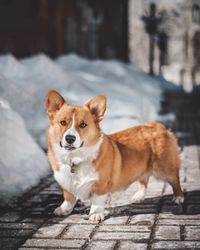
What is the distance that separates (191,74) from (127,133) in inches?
1199

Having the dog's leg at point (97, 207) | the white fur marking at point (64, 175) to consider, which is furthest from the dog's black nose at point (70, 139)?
the dog's leg at point (97, 207)

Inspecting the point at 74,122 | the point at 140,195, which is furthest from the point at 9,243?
the point at 140,195

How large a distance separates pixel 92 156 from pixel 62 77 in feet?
Answer: 19.4

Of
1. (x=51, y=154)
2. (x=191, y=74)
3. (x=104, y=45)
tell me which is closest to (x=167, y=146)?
(x=51, y=154)

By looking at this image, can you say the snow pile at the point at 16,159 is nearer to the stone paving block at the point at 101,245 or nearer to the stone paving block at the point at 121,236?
the stone paving block at the point at 121,236

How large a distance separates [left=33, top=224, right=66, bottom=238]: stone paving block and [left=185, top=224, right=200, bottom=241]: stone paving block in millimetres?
983

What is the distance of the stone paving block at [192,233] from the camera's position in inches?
142

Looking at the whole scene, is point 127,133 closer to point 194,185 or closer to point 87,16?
point 194,185

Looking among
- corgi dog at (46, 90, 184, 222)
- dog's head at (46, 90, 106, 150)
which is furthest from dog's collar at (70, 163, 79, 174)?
dog's head at (46, 90, 106, 150)

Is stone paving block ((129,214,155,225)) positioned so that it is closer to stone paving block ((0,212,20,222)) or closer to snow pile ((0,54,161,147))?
stone paving block ((0,212,20,222))

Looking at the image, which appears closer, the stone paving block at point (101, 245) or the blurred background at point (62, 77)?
the stone paving block at point (101, 245)

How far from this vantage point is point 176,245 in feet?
11.4

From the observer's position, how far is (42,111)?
8453 mm

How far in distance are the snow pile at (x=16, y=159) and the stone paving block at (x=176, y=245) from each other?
6.10ft
